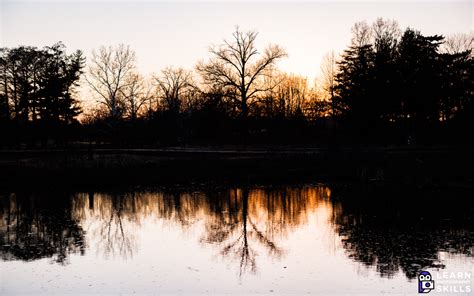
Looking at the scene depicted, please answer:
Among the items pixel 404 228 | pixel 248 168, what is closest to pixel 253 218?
pixel 404 228

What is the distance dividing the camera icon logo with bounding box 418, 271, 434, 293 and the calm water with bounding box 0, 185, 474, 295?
0.26m

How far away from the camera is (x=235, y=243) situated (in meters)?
15.4

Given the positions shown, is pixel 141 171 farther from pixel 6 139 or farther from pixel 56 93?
pixel 56 93

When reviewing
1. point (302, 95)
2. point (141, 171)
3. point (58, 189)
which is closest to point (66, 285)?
point (58, 189)

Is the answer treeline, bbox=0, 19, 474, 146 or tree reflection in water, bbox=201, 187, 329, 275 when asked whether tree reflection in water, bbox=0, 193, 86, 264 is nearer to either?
tree reflection in water, bbox=201, 187, 329, 275

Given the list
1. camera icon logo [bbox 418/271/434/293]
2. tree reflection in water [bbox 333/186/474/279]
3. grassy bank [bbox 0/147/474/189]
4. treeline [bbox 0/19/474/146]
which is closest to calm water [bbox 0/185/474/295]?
tree reflection in water [bbox 333/186/474/279]

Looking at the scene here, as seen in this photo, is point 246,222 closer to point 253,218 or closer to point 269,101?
point 253,218

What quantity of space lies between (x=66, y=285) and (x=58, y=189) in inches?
729

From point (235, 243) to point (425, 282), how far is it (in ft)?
20.7

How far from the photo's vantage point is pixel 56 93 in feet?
184

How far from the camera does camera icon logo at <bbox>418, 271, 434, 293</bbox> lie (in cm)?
1039

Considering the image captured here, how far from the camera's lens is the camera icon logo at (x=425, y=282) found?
10391 mm

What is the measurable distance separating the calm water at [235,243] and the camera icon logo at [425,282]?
0.86ft

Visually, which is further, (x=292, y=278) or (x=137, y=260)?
(x=137, y=260)
